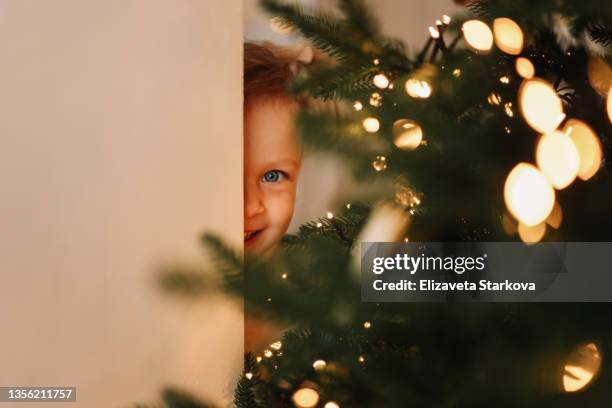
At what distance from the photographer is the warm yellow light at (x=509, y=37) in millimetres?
346

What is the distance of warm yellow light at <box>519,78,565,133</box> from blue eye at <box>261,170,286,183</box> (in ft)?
3.85

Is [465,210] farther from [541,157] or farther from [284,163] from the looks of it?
[284,163]

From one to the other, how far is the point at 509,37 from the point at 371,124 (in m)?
0.09

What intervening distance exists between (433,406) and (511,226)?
10 centimetres

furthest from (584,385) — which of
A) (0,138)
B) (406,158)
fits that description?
(0,138)

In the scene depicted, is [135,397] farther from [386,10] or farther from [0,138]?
[386,10]

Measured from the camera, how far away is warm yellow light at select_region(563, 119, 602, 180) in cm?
30

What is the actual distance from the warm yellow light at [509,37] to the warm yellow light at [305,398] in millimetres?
250

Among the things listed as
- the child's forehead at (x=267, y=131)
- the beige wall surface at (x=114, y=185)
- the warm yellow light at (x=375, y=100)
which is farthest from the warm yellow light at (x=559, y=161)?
the child's forehead at (x=267, y=131)

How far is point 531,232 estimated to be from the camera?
29 centimetres

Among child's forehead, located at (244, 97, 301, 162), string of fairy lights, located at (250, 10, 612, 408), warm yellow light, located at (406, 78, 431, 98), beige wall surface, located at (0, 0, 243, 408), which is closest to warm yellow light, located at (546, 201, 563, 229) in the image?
string of fairy lights, located at (250, 10, 612, 408)

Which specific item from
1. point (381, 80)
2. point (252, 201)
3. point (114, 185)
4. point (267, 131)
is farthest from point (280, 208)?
point (381, 80)

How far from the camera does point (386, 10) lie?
5.22 feet

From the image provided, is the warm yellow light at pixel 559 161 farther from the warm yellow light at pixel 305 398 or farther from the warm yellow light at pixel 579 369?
the warm yellow light at pixel 305 398
